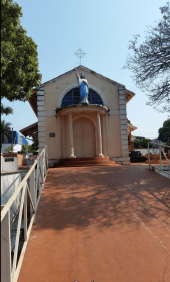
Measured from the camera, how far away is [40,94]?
14242mm

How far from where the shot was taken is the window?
1452 cm

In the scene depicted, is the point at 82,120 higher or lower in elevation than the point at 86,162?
higher

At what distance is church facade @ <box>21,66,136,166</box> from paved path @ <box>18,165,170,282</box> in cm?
758

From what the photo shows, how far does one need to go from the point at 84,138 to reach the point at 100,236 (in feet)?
34.7

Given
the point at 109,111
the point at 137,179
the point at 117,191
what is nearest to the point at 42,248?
the point at 117,191

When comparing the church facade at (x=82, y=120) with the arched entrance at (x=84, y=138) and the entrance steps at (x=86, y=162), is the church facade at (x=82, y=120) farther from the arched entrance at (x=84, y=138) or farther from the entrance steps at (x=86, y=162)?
the entrance steps at (x=86, y=162)

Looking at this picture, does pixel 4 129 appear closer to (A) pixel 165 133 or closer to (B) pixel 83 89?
(B) pixel 83 89

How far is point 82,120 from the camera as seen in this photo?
46.5 ft

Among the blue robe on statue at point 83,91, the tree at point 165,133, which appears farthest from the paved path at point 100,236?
the tree at point 165,133

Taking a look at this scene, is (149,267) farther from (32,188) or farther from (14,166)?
(14,166)

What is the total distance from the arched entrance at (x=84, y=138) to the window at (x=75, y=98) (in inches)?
56.2

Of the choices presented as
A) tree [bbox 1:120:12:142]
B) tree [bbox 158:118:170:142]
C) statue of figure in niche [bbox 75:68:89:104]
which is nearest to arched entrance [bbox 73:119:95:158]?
statue of figure in niche [bbox 75:68:89:104]

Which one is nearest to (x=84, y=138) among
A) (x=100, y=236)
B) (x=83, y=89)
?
(x=83, y=89)

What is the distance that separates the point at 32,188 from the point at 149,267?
95.0 inches
